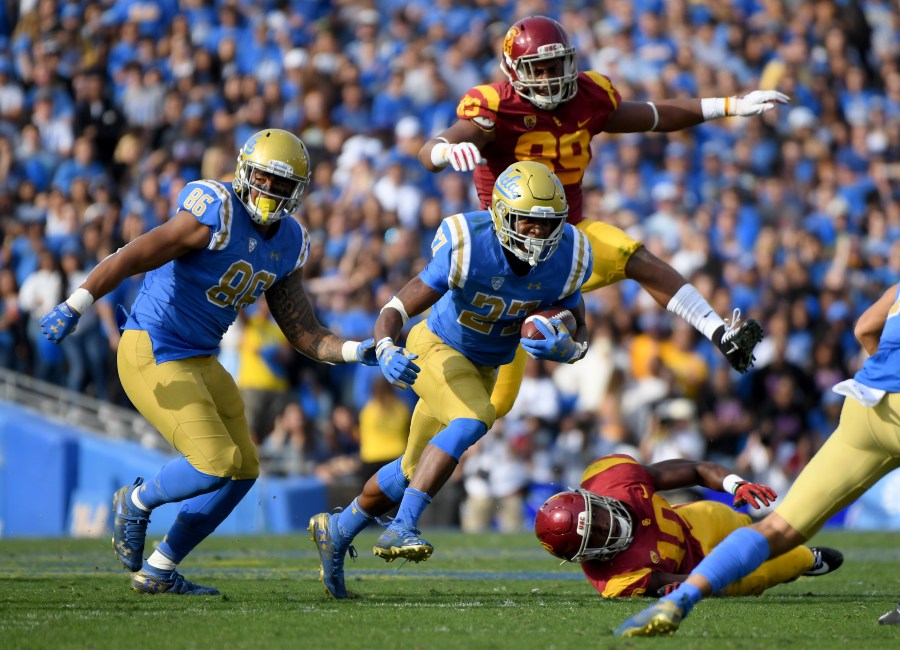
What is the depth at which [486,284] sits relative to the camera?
20.8 ft

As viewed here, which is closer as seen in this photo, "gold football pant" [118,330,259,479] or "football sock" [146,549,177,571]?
"gold football pant" [118,330,259,479]

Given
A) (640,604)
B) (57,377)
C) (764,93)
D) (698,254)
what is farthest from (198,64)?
(640,604)

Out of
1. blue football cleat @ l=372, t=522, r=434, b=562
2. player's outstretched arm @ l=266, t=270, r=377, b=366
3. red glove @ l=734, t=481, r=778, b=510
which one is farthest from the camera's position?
player's outstretched arm @ l=266, t=270, r=377, b=366

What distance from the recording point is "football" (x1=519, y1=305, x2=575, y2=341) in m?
6.23

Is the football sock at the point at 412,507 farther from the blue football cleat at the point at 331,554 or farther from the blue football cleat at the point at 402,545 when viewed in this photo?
the blue football cleat at the point at 331,554

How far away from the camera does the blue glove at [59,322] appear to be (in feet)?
19.8

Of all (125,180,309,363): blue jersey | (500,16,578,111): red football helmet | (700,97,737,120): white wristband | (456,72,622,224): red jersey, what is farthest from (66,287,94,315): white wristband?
(700,97,737,120): white wristband

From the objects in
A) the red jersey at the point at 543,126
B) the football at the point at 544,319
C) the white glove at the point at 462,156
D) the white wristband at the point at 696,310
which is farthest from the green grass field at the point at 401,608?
the red jersey at the point at 543,126

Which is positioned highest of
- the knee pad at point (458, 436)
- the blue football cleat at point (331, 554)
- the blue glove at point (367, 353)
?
the blue glove at point (367, 353)

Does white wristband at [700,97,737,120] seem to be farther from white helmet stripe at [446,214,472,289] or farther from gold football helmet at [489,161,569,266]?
white helmet stripe at [446,214,472,289]

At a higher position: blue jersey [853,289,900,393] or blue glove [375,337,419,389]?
blue glove [375,337,419,389]

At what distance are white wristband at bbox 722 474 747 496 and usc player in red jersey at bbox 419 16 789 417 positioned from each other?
0.66 metres

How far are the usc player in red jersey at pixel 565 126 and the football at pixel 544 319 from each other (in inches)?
25.8

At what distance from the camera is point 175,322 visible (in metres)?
6.45
